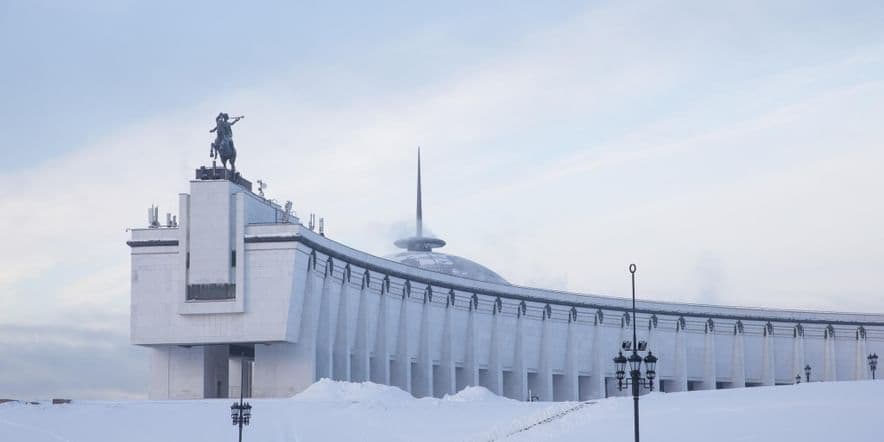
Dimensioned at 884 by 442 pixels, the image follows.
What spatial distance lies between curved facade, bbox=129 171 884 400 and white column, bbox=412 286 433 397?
5.1 inches

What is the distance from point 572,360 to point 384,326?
109ft

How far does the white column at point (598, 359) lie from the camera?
140750 mm

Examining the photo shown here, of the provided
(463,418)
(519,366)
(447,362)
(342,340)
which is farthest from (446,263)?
(463,418)

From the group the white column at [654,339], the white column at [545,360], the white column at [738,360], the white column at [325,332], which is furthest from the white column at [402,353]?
the white column at [738,360]

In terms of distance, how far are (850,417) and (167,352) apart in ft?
170

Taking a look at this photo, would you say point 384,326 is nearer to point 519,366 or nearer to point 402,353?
point 402,353

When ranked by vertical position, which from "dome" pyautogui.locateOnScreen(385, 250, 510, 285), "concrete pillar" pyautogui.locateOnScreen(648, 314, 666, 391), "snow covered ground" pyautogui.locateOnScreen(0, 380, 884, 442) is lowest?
"snow covered ground" pyautogui.locateOnScreen(0, 380, 884, 442)

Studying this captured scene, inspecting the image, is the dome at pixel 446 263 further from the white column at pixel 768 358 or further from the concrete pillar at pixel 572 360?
A: the white column at pixel 768 358

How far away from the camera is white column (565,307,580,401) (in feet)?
452

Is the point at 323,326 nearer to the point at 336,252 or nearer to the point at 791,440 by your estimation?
the point at 336,252

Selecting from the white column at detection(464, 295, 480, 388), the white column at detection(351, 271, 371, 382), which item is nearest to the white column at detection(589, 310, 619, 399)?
the white column at detection(464, 295, 480, 388)

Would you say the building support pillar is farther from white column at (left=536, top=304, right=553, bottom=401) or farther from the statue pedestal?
the statue pedestal

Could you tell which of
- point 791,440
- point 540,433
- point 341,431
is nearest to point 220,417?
point 341,431

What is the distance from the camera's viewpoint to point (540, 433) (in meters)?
69.3
